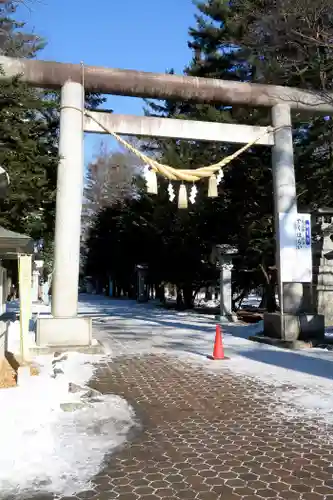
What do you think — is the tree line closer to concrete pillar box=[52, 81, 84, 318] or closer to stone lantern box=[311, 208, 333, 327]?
stone lantern box=[311, 208, 333, 327]

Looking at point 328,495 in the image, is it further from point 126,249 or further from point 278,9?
point 126,249

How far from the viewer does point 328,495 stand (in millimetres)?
3943

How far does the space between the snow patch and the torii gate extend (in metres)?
3.99

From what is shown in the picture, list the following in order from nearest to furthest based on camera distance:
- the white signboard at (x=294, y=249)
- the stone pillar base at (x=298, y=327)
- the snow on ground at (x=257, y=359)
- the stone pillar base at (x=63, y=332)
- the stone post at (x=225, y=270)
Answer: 1. the snow on ground at (x=257, y=359)
2. the stone pillar base at (x=63, y=332)
3. the stone pillar base at (x=298, y=327)
4. the white signboard at (x=294, y=249)
5. the stone post at (x=225, y=270)

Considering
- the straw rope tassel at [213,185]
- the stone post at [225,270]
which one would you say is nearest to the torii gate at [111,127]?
the straw rope tassel at [213,185]

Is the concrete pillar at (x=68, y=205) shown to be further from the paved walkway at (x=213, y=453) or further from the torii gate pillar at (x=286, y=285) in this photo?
the torii gate pillar at (x=286, y=285)

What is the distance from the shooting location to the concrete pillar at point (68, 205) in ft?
37.7

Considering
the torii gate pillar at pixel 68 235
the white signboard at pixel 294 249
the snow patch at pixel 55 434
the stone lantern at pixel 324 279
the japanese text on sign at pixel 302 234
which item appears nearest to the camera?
the snow patch at pixel 55 434

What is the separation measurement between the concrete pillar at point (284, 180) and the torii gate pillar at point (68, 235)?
5.37 meters

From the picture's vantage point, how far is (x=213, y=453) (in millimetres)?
4898

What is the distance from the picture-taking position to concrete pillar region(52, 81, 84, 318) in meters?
11.5

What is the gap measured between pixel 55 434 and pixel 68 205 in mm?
7152

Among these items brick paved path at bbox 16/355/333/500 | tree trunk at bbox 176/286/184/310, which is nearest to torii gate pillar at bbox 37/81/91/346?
brick paved path at bbox 16/355/333/500

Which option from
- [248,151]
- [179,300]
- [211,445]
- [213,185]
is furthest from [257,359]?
[179,300]
